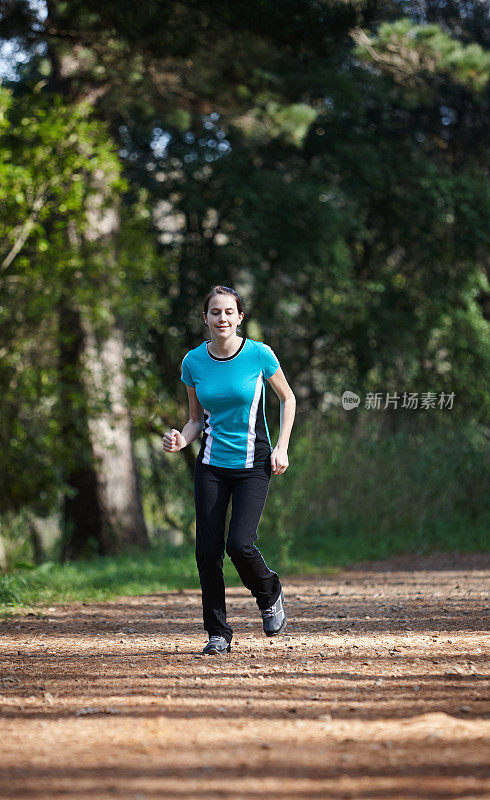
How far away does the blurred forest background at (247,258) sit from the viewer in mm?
11797

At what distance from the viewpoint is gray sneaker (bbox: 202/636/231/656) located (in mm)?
5484

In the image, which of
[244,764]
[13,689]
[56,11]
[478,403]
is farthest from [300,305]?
[244,764]

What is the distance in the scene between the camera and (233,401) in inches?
213

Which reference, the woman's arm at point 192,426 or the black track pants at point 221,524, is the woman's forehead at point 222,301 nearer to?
the woman's arm at point 192,426

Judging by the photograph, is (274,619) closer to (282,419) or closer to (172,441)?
(282,419)

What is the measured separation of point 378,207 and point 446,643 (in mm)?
14643

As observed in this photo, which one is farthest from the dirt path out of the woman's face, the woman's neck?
the woman's face

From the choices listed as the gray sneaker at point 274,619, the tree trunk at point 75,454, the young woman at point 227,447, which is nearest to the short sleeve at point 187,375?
the young woman at point 227,447

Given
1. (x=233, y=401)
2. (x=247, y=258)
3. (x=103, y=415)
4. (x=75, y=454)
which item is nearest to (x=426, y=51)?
(x=247, y=258)

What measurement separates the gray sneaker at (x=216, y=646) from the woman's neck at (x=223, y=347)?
1577 mm

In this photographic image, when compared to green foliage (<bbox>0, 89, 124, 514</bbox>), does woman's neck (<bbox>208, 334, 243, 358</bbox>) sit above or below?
above

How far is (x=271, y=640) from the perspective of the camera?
236 inches

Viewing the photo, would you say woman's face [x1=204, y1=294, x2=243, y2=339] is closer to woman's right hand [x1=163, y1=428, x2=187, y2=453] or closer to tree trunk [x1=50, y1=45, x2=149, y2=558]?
woman's right hand [x1=163, y1=428, x2=187, y2=453]

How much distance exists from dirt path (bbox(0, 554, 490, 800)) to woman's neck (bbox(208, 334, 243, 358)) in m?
1.67
